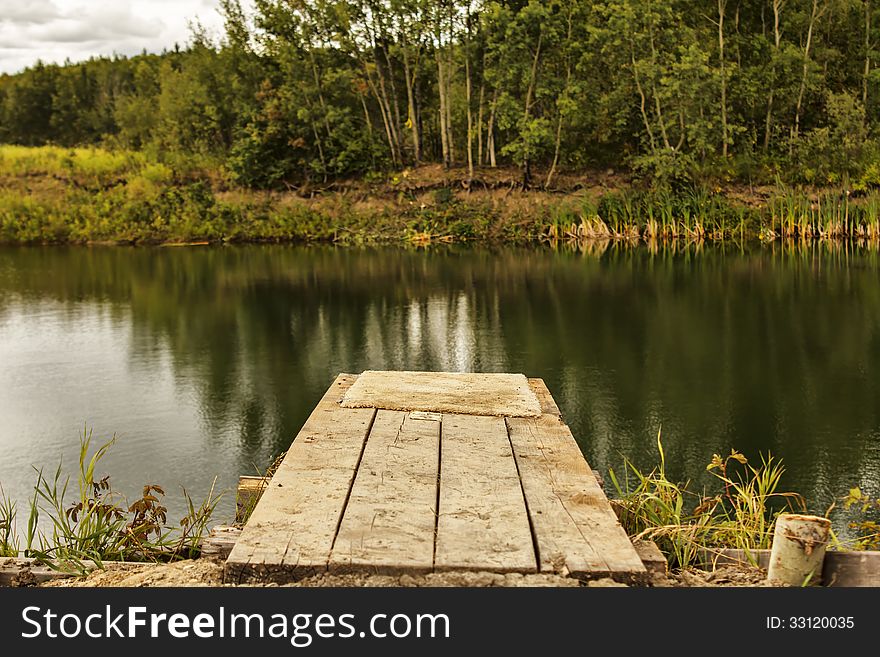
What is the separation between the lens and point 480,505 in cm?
380

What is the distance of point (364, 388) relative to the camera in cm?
557

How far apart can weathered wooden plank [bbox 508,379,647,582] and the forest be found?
24441 mm

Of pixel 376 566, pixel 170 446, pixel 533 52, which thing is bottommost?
pixel 170 446

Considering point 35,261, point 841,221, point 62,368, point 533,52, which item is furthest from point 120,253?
point 841,221

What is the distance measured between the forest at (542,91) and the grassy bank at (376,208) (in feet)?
2.49

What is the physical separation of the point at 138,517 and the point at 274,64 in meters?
29.9

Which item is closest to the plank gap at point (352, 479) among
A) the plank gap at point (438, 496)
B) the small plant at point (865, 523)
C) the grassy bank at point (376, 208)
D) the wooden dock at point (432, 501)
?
the wooden dock at point (432, 501)

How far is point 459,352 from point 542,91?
1823cm

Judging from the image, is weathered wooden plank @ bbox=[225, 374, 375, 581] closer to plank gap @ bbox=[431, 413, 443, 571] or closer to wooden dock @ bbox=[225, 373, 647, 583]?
wooden dock @ bbox=[225, 373, 647, 583]

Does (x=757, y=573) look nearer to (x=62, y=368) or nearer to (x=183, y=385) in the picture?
(x=183, y=385)

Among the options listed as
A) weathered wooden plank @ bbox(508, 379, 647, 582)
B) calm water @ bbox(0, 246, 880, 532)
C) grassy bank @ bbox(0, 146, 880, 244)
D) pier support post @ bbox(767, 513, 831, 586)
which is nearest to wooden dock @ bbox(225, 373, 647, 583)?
weathered wooden plank @ bbox(508, 379, 647, 582)

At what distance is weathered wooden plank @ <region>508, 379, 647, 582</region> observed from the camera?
3295 millimetres


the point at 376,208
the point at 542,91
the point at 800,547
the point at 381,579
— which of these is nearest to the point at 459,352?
the point at 800,547

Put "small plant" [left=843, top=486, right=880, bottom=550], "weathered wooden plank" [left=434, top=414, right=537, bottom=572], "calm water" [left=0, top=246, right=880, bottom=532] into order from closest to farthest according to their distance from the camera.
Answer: "weathered wooden plank" [left=434, top=414, right=537, bottom=572] < "small plant" [left=843, top=486, right=880, bottom=550] < "calm water" [left=0, top=246, right=880, bottom=532]
